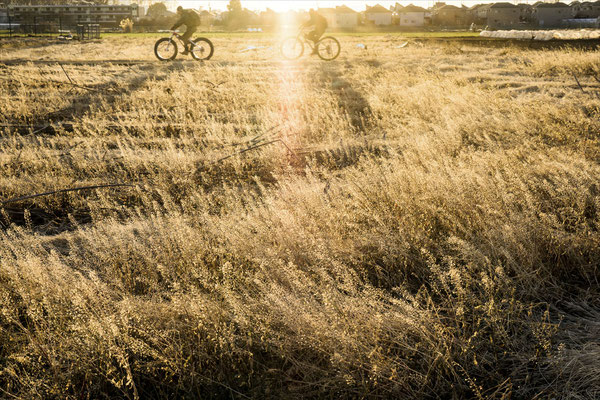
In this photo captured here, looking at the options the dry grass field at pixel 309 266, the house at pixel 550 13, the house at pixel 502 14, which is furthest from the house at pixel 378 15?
the dry grass field at pixel 309 266

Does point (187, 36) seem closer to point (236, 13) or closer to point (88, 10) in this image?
point (236, 13)

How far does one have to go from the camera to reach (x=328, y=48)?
17.4m

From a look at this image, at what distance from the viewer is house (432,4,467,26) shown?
8231 centimetres

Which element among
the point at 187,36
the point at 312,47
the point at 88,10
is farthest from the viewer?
the point at 88,10

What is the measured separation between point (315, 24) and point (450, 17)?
261ft

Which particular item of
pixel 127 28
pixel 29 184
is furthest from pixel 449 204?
pixel 127 28

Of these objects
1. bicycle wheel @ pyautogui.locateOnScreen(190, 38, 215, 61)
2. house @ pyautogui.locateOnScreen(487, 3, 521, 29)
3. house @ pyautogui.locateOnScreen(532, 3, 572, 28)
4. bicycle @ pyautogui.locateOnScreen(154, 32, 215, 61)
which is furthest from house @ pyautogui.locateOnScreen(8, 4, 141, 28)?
bicycle @ pyautogui.locateOnScreen(154, 32, 215, 61)

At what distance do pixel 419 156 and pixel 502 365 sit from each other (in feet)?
10.9

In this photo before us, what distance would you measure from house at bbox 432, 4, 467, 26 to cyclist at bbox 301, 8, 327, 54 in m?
76.9

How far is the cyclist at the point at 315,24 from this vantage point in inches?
619

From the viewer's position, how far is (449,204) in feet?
11.7

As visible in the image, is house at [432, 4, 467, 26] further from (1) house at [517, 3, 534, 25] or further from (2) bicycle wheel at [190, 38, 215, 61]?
(2) bicycle wheel at [190, 38, 215, 61]

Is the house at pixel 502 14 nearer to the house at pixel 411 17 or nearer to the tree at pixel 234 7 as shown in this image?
the house at pixel 411 17

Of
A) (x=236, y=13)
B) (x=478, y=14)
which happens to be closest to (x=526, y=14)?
(x=478, y=14)
